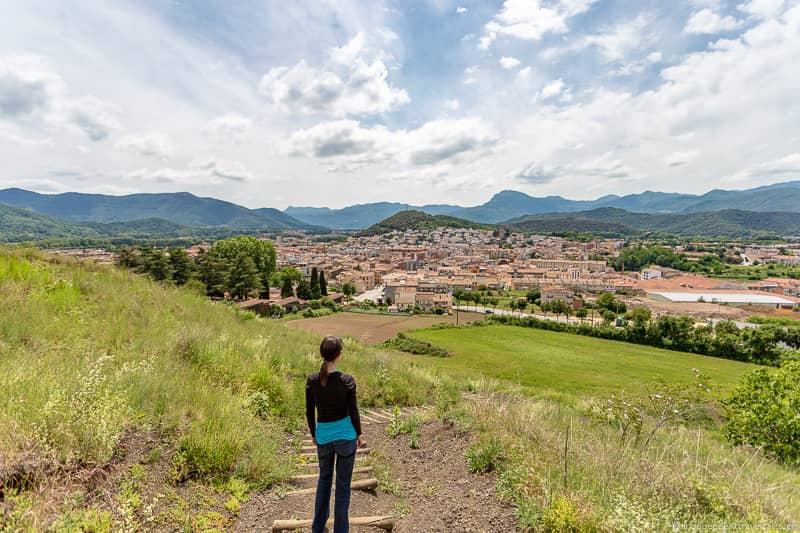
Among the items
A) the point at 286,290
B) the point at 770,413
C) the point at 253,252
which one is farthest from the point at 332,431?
the point at 253,252

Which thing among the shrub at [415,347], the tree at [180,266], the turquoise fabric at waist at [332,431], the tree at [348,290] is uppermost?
the turquoise fabric at waist at [332,431]

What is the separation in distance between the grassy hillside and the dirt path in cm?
13

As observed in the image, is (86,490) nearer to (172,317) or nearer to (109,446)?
(109,446)

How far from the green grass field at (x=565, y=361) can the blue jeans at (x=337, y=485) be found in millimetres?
19618

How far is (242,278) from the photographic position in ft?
161

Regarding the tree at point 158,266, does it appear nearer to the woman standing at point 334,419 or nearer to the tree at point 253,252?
the tree at point 253,252

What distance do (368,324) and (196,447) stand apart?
4284 cm

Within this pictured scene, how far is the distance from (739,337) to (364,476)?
49.9 metres

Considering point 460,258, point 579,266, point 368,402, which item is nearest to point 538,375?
point 368,402

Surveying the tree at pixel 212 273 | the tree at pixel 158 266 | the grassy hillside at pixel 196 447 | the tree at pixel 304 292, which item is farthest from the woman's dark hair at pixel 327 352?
the tree at pixel 304 292

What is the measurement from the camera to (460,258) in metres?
135

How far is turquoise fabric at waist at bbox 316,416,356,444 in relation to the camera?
3.26 metres

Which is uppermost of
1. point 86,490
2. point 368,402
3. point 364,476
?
point 86,490

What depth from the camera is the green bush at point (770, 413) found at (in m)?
8.53
